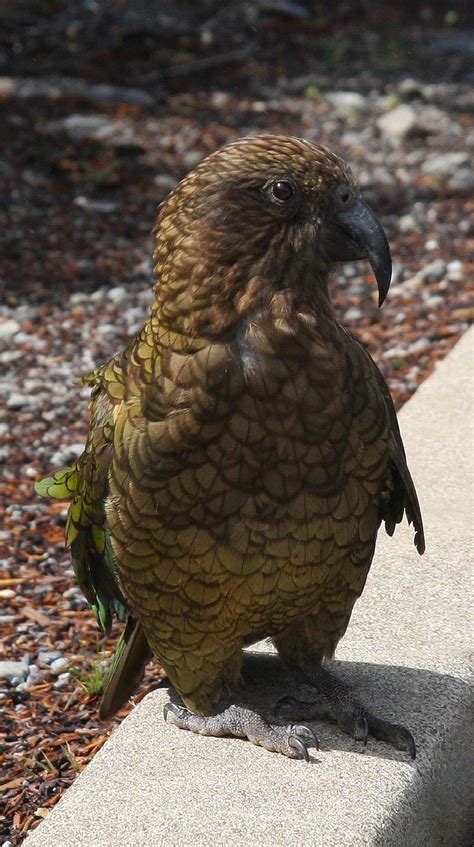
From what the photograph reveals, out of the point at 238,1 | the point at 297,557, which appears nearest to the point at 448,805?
the point at 297,557

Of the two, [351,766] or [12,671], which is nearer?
[351,766]

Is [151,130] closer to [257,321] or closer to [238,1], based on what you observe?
[238,1]

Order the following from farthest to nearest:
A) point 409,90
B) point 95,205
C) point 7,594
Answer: point 409,90
point 95,205
point 7,594

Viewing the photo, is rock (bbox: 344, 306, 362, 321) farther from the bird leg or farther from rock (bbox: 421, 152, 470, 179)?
the bird leg

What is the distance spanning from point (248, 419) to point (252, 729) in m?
0.81

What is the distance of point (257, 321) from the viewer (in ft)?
9.41

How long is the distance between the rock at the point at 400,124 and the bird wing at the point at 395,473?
5.62m

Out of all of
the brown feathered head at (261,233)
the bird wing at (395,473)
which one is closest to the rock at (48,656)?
the bird wing at (395,473)

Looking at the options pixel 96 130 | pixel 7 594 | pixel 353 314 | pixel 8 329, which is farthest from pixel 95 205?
pixel 7 594

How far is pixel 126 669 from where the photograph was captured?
3457 mm

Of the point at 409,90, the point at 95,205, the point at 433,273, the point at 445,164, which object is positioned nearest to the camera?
the point at 433,273

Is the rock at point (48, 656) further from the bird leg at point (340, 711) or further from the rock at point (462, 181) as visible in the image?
the rock at point (462, 181)

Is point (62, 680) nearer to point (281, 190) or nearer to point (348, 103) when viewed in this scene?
point (281, 190)

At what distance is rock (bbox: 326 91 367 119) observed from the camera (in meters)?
8.91
